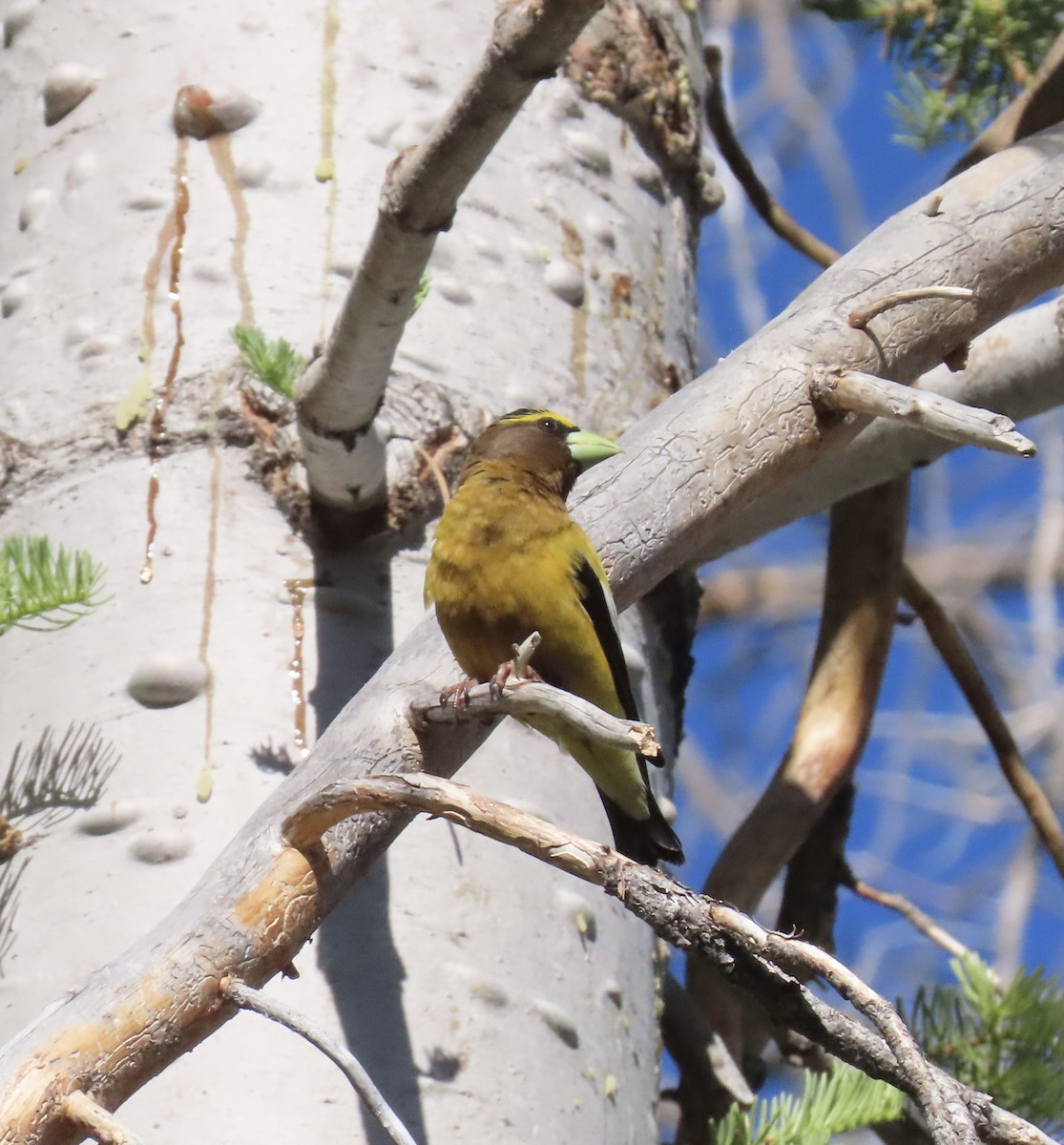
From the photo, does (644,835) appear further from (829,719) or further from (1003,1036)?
(829,719)

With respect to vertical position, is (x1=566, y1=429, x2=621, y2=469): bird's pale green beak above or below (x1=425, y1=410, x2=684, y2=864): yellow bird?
above

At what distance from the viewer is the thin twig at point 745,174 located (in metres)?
3.29

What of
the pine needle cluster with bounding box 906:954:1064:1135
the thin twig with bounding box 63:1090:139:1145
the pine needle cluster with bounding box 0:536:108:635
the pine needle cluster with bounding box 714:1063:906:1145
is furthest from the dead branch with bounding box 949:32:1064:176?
the thin twig with bounding box 63:1090:139:1145

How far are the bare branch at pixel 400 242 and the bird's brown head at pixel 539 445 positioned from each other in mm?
202

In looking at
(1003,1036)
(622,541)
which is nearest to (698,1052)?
(1003,1036)

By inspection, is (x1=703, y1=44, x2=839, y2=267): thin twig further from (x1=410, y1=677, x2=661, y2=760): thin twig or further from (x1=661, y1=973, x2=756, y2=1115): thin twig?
(x1=410, y1=677, x2=661, y2=760): thin twig

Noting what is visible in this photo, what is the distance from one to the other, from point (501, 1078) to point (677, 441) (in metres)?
0.77

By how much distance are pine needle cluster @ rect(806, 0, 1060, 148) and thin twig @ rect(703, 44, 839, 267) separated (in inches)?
11.8

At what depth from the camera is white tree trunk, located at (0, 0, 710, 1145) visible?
180 cm

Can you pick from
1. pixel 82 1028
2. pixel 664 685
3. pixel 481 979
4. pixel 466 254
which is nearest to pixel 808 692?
pixel 664 685

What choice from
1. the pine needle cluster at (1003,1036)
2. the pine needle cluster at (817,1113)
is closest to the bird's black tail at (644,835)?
the pine needle cluster at (817,1113)

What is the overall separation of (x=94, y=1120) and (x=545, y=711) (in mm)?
523

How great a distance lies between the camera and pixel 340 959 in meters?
1.80

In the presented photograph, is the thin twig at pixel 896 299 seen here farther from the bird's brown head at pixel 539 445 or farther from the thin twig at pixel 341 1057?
the thin twig at pixel 341 1057
